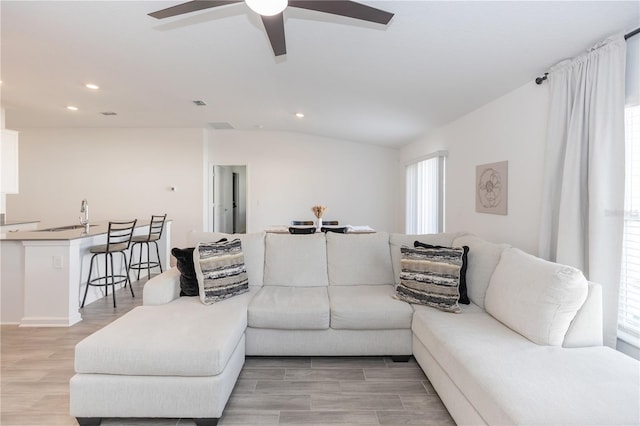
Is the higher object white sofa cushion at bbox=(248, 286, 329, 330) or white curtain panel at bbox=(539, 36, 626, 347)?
white curtain panel at bbox=(539, 36, 626, 347)

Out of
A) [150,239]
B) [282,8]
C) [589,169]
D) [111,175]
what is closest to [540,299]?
[589,169]

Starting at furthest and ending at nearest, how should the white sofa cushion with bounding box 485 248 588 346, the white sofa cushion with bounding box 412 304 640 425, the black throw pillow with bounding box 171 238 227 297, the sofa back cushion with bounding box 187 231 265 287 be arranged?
the sofa back cushion with bounding box 187 231 265 287 < the black throw pillow with bounding box 171 238 227 297 < the white sofa cushion with bounding box 485 248 588 346 < the white sofa cushion with bounding box 412 304 640 425

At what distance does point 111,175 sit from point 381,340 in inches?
260

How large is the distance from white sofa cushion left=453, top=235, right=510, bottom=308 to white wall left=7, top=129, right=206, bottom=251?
5.55 meters

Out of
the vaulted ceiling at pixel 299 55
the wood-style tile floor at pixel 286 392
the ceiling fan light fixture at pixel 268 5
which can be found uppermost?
the vaulted ceiling at pixel 299 55

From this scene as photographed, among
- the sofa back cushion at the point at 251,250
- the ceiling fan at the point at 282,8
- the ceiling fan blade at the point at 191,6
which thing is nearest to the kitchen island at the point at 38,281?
the sofa back cushion at the point at 251,250

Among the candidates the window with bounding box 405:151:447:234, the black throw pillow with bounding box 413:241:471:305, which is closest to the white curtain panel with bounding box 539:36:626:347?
the black throw pillow with bounding box 413:241:471:305

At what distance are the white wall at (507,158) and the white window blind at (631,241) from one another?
0.70m

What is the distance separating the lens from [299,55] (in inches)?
123

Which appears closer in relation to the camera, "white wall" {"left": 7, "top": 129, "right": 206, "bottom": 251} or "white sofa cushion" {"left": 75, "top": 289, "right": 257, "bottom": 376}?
"white sofa cushion" {"left": 75, "top": 289, "right": 257, "bottom": 376}

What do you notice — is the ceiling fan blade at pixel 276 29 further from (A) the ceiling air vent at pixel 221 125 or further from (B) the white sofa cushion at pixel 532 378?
(A) the ceiling air vent at pixel 221 125

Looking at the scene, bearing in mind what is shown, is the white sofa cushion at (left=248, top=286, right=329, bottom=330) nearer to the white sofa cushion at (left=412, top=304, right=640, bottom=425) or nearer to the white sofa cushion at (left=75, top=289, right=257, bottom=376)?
the white sofa cushion at (left=75, top=289, right=257, bottom=376)

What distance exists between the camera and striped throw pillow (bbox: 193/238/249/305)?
8.71 feet

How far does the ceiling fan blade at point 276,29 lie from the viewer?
190cm
